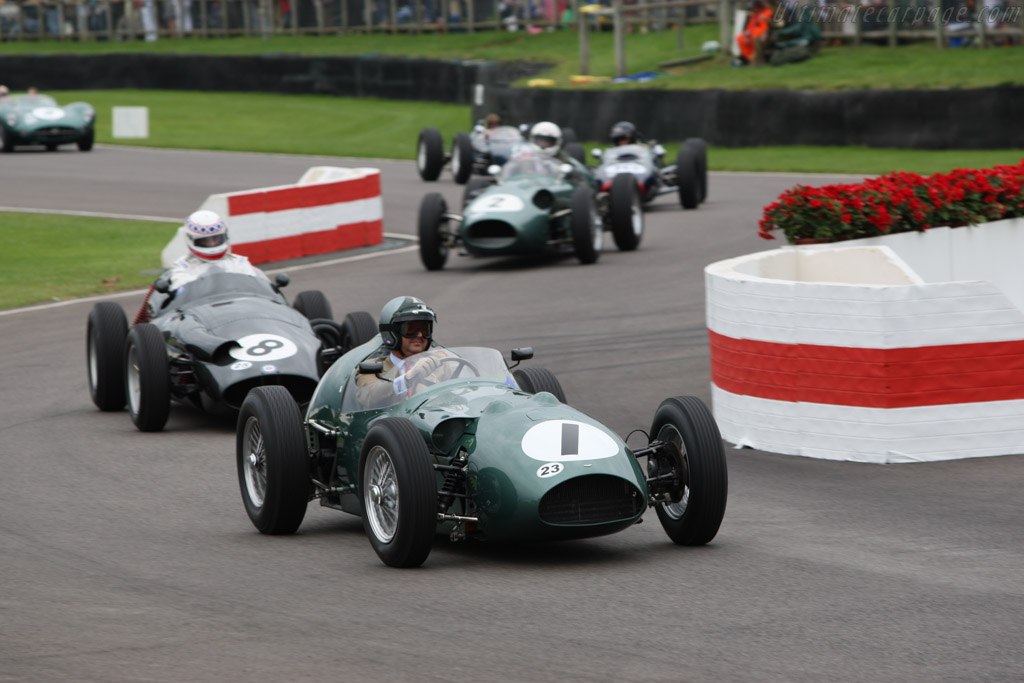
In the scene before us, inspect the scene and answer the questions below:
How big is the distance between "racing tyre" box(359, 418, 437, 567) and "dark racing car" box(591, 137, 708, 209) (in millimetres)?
16260

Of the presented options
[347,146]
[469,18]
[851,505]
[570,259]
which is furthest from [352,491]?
[469,18]

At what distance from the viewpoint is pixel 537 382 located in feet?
29.1

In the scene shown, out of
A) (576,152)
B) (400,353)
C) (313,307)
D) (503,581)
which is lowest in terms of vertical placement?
(503,581)

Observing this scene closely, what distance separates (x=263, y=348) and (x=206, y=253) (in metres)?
1.65

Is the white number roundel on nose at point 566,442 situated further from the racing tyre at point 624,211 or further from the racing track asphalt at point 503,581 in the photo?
the racing tyre at point 624,211

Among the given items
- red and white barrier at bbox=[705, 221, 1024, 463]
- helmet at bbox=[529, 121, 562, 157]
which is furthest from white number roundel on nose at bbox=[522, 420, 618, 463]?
helmet at bbox=[529, 121, 562, 157]

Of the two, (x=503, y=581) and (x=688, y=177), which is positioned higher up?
(x=688, y=177)

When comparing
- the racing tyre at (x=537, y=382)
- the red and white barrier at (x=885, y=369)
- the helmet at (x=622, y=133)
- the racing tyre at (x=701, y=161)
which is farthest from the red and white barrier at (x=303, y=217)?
the racing tyre at (x=537, y=382)

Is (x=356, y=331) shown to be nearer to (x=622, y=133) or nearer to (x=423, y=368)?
(x=423, y=368)

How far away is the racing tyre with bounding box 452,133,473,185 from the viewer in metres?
29.1

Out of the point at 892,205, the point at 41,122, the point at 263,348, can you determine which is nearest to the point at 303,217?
the point at 263,348

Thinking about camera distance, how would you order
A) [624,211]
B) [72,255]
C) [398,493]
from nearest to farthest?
[398,493]
[624,211]
[72,255]

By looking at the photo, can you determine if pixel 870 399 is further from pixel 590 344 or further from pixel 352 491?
pixel 590 344

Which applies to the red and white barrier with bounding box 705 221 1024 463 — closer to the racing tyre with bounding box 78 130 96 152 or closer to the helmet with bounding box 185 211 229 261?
the helmet with bounding box 185 211 229 261
